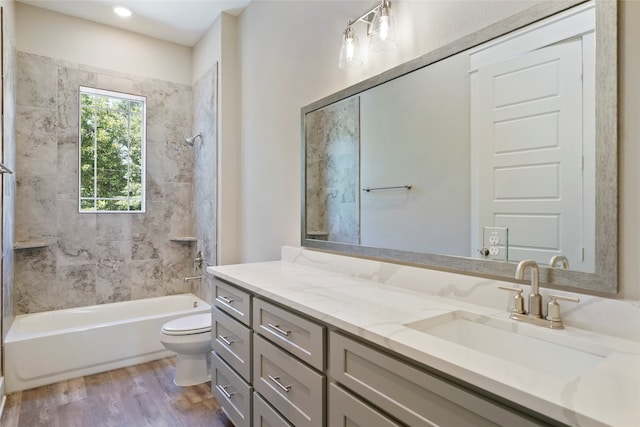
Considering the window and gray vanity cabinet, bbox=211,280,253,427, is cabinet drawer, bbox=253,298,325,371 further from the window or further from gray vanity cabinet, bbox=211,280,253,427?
the window

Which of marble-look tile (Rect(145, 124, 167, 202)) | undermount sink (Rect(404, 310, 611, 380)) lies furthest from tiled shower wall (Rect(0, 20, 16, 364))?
undermount sink (Rect(404, 310, 611, 380))

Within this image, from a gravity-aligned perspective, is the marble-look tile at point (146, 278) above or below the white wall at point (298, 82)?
below

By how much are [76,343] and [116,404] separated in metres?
0.71

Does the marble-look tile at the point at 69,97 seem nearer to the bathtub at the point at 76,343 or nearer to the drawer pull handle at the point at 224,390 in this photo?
the bathtub at the point at 76,343

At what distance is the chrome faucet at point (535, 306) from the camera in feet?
3.36

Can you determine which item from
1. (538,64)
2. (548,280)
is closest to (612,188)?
(548,280)

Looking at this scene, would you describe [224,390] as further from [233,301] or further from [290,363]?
[290,363]

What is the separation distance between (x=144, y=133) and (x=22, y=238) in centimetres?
142

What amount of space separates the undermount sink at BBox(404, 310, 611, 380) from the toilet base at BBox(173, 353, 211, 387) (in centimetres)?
207

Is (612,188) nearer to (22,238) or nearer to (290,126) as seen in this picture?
(290,126)

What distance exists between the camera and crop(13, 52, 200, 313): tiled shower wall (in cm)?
303

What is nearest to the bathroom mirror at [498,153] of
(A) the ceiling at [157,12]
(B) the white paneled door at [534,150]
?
(B) the white paneled door at [534,150]

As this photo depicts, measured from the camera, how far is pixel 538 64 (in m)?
1.14

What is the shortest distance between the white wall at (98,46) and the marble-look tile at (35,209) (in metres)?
1.14
